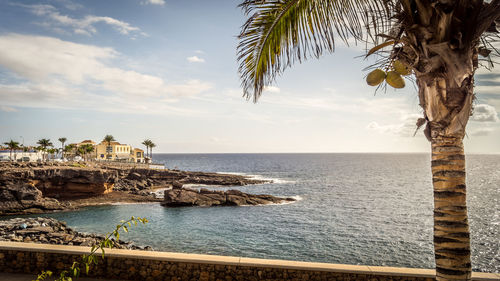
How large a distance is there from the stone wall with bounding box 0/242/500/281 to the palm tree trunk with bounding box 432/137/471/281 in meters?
4.75

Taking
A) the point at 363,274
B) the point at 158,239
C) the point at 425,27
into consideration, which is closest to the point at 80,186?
the point at 158,239

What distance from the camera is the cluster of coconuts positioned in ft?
10.6

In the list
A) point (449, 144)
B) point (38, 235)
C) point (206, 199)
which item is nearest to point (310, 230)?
point (206, 199)

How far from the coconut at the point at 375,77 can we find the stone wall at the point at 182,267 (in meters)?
5.12

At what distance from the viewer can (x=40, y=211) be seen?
30.8 metres

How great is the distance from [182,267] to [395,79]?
21.2 ft

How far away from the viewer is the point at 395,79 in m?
3.26

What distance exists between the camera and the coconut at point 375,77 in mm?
3264

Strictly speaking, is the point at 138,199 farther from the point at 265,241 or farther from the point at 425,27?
the point at 425,27

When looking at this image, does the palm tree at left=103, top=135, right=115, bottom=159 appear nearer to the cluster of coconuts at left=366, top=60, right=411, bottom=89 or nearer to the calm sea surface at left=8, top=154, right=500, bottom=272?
the calm sea surface at left=8, top=154, right=500, bottom=272

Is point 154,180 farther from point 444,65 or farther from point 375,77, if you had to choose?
point 444,65

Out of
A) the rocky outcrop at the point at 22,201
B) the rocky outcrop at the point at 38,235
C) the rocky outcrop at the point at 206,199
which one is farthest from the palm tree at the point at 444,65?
the rocky outcrop at the point at 22,201

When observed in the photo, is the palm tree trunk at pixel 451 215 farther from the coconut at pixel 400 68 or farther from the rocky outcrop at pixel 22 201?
the rocky outcrop at pixel 22 201

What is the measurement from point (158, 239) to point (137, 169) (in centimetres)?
4035
